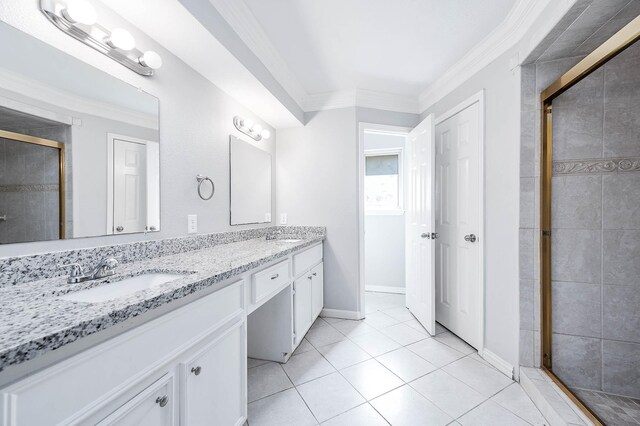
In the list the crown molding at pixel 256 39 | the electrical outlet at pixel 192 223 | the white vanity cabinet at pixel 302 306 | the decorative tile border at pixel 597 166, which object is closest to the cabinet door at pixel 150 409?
the electrical outlet at pixel 192 223

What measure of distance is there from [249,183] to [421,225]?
5.43 ft

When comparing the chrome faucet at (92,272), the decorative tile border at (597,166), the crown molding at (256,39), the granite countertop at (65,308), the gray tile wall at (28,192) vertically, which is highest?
the crown molding at (256,39)

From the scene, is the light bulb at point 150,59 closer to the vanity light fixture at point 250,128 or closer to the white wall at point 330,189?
the vanity light fixture at point 250,128

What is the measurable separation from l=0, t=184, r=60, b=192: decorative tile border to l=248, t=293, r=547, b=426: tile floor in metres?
1.41

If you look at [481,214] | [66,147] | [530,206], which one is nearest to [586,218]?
[530,206]

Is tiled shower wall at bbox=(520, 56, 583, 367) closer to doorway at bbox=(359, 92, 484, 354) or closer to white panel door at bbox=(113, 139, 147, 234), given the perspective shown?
doorway at bbox=(359, 92, 484, 354)

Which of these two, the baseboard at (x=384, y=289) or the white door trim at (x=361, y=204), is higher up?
the white door trim at (x=361, y=204)

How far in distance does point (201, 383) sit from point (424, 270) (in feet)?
6.73

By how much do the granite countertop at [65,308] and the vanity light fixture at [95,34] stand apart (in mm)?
971

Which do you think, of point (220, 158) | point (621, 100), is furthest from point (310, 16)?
point (621, 100)

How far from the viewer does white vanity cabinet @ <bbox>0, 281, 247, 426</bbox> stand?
54 cm

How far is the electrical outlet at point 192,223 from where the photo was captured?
67.0 inches

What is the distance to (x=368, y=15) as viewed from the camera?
1.72m

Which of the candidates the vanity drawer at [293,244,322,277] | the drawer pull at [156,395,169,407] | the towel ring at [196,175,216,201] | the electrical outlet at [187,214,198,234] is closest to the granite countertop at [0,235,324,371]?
the drawer pull at [156,395,169,407]
